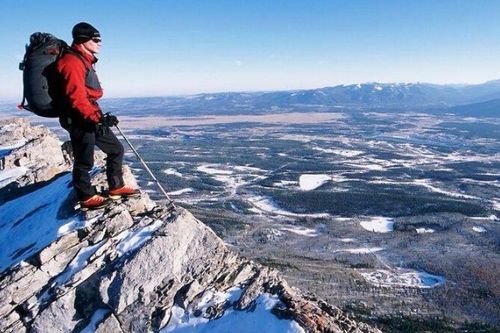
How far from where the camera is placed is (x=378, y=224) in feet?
282

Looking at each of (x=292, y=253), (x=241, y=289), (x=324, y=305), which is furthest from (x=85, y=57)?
(x=292, y=253)

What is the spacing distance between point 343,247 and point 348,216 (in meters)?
19.4

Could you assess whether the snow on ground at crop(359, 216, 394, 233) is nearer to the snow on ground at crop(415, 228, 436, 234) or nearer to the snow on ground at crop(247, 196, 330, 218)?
the snow on ground at crop(415, 228, 436, 234)

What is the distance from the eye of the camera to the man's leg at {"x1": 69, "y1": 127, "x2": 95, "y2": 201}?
11.8m

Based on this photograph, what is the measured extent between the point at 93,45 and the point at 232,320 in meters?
7.69

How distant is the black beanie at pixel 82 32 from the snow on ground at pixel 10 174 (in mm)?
16810

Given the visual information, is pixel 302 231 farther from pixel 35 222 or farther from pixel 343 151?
pixel 343 151

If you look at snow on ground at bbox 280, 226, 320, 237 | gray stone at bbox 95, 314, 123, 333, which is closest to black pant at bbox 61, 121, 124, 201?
Answer: gray stone at bbox 95, 314, 123, 333

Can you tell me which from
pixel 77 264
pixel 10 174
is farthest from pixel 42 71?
pixel 10 174

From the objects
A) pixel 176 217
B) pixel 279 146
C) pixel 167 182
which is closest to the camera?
pixel 176 217

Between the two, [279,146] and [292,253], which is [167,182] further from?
[279,146]

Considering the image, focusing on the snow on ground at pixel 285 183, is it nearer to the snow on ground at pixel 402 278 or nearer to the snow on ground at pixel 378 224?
the snow on ground at pixel 378 224

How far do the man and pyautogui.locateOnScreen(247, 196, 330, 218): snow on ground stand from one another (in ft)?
260

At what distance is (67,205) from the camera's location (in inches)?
615
